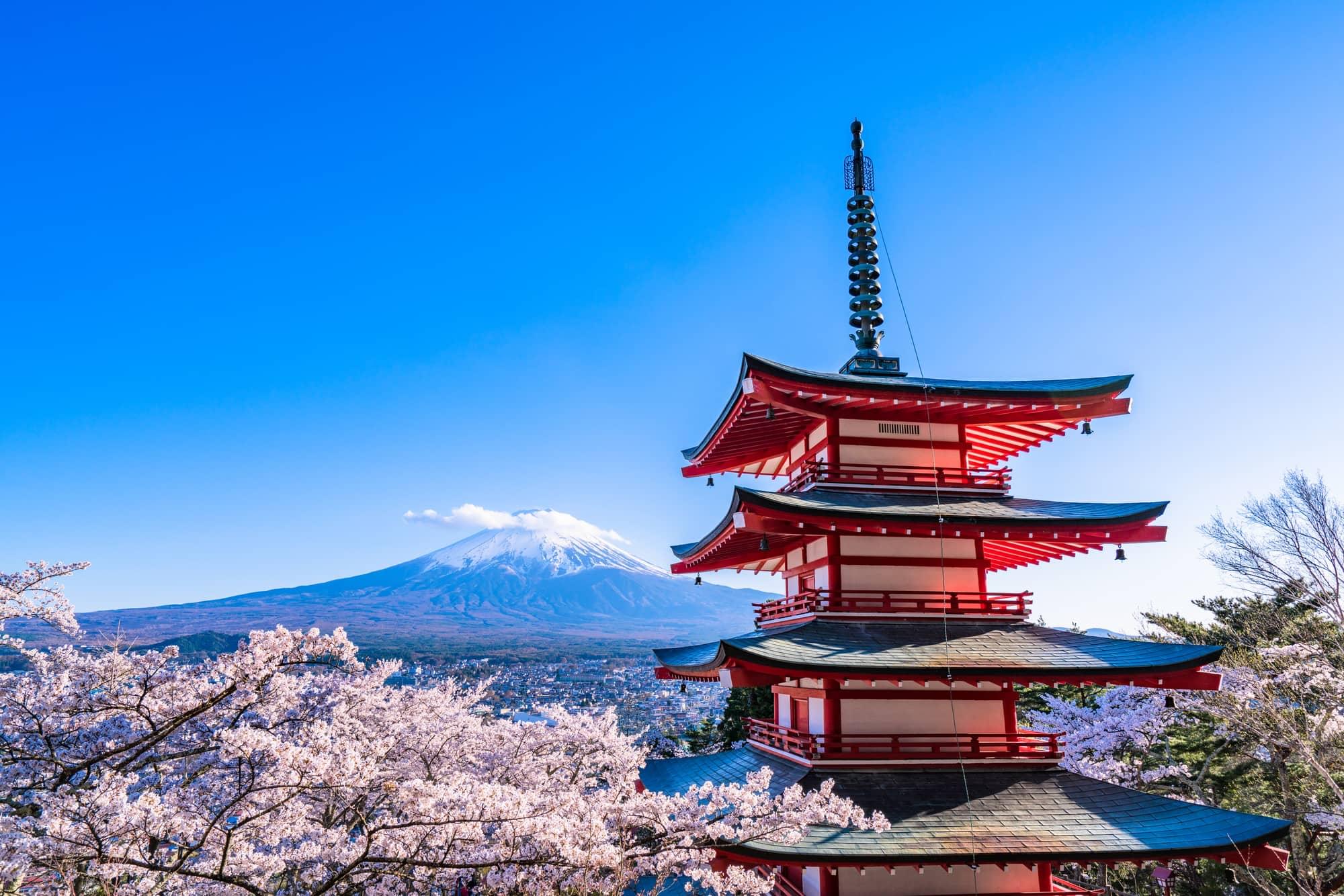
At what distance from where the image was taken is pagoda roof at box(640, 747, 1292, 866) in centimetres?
860

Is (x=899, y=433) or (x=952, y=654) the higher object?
(x=899, y=433)

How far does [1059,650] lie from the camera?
10.4 metres

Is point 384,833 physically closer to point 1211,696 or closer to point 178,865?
point 178,865

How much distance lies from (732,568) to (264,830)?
30.0ft

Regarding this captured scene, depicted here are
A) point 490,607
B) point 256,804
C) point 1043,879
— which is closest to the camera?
point 256,804

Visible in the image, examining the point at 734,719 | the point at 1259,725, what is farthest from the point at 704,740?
the point at 1259,725

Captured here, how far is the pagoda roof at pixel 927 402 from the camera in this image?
1089cm

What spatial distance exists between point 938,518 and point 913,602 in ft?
4.44

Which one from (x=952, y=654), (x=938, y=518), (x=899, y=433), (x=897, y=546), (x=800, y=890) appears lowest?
(x=800, y=890)

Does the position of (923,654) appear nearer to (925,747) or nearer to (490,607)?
(925,747)

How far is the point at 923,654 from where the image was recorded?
396 inches

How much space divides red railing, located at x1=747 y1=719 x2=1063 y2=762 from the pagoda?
3cm

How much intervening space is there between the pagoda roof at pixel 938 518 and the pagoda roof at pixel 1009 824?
3251 millimetres

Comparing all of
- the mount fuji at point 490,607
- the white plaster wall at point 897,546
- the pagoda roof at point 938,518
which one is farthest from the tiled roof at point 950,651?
the mount fuji at point 490,607
